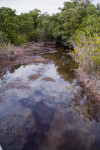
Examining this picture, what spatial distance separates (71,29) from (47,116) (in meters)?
32.2

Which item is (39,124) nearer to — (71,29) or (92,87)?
(92,87)

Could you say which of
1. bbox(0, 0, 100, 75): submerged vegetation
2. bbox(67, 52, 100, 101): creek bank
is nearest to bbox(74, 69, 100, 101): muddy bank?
bbox(67, 52, 100, 101): creek bank

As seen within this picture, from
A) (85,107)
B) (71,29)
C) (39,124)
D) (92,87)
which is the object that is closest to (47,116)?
(39,124)

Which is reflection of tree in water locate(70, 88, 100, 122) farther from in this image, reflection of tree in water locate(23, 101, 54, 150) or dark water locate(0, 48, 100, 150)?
reflection of tree in water locate(23, 101, 54, 150)

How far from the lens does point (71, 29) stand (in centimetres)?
3675

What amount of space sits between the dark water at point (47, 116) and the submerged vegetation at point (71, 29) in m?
3.91

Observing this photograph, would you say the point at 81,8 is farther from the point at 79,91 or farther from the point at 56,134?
the point at 56,134

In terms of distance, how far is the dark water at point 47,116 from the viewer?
25.3ft

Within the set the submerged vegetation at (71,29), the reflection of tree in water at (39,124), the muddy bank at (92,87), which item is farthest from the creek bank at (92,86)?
the reflection of tree in water at (39,124)

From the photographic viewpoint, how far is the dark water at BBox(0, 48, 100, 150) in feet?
25.3

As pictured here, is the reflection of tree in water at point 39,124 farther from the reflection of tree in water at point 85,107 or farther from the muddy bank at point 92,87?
the muddy bank at point 92,87

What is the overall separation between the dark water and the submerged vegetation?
3915 millimetres

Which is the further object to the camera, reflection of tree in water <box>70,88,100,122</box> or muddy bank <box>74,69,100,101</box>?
muddy bank <box>74,69,100,101</box>

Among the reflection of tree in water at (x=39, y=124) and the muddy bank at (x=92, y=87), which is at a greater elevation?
the muddy bank at (x=92, y=87)
